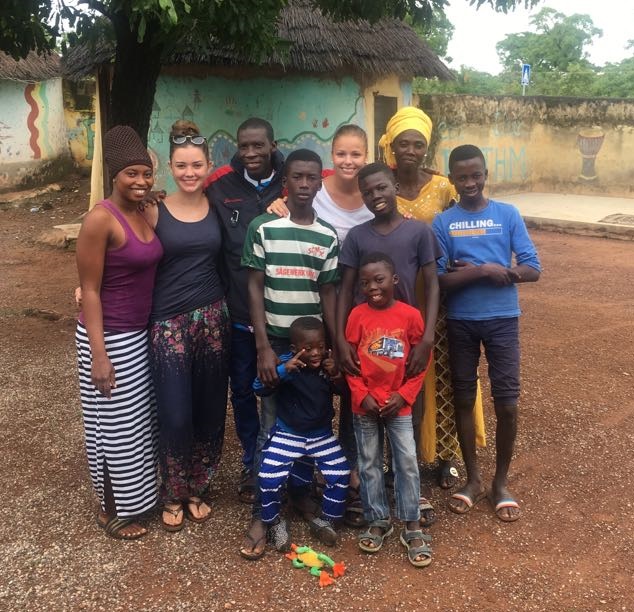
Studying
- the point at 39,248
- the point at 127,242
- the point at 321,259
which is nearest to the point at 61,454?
the point at 127,242

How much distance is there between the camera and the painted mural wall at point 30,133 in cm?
1267

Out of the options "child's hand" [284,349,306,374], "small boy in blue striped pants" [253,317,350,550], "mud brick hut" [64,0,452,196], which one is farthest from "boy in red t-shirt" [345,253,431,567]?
"mud brick hut" [64,0,452,196]

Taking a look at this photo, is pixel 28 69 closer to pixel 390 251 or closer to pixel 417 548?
pixel 390 251

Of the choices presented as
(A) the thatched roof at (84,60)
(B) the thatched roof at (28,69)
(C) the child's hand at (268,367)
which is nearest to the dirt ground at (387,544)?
(C) the child's hand at (268,367)

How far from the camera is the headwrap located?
8.79ft

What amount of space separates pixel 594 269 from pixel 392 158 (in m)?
5.95

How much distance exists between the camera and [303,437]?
284 centimetres

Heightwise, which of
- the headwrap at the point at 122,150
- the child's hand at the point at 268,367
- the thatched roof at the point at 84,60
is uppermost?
the thatched roof at the point at 84,60

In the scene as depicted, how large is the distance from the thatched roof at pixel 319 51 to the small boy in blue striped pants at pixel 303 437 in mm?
6159

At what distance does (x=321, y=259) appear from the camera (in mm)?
2795

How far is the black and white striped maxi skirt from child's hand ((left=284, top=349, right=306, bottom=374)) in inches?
25.4

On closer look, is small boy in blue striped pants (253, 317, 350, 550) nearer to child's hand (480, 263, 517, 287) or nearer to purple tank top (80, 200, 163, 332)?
purple tank top (80, 200, 163, 332)

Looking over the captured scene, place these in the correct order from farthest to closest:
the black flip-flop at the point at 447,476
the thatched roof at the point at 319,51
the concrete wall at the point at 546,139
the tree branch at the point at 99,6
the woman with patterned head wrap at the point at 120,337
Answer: the concrete wall at the point at 546,139 → the thatched roof at the point at 319,51 → the tree branch at the point at 99,6 → the black flip-flop at the point at 447,476 → the woman with patterned head wrap at the point at 120,337

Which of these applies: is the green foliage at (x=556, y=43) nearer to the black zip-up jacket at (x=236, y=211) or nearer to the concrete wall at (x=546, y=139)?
the concrete wall at (x=546, y=139)
